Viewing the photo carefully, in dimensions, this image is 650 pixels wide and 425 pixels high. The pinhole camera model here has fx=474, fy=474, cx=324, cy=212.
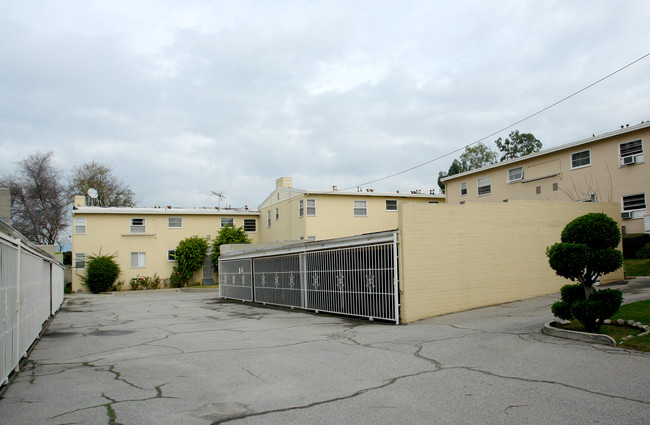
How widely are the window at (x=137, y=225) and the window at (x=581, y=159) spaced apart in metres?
28.9

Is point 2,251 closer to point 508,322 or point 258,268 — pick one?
point 508,322

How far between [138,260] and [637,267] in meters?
31.0

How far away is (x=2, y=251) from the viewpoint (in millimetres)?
6273

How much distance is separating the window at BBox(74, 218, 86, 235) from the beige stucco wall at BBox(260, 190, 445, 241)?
14.0 meters

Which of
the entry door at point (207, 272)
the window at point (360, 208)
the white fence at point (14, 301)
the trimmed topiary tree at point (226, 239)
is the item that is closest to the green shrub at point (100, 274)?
the entry door at point (207, 272)

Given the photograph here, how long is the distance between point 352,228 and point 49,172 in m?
30.3

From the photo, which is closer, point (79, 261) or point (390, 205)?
point (390, 205)

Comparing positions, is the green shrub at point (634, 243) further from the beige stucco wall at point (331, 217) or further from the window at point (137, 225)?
the window at point (137, 225)

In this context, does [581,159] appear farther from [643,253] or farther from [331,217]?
[331,217]

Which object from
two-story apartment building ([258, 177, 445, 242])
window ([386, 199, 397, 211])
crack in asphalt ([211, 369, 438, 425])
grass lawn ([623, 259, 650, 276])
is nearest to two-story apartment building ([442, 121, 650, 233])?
grass lawn ([623, 259, 650, 276])

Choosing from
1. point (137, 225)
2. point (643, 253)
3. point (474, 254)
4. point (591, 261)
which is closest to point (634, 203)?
point (643, 253)

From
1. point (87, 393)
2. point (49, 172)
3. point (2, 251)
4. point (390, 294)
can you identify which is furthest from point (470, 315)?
point (49, 172)

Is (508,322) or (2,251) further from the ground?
(2,251)

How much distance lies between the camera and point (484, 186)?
1166 inches
